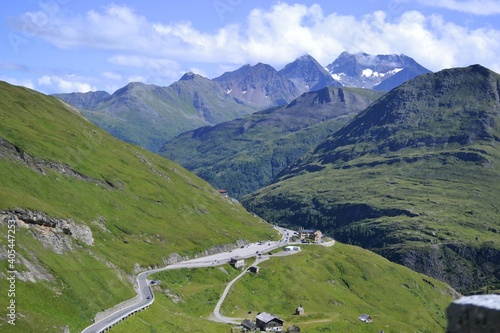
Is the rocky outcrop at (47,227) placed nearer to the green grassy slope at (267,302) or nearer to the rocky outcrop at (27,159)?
the green grassy slope at (267,302)

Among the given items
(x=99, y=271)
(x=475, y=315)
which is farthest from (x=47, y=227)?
(x=475, y=315)

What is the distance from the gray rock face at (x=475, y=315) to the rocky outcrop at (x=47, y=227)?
10705 centimetres

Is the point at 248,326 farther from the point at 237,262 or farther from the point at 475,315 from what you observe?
the point at 475,315

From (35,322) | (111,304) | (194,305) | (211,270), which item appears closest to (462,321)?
(35,322)

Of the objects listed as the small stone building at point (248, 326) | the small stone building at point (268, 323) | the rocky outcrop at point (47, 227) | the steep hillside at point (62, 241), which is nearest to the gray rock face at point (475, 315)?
the steep hillside at point (62, 241)

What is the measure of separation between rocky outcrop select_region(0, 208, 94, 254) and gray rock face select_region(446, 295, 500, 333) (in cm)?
10705

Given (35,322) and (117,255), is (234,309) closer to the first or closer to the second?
(117,255)

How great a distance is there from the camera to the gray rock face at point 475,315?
15.1 meters

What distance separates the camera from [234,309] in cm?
14350

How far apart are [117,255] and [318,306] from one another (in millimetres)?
65212

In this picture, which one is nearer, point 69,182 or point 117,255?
point 117,255

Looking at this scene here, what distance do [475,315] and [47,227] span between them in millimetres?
118473

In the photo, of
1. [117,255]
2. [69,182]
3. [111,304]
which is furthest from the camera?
[69,182]

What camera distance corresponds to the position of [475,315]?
15.5 m
